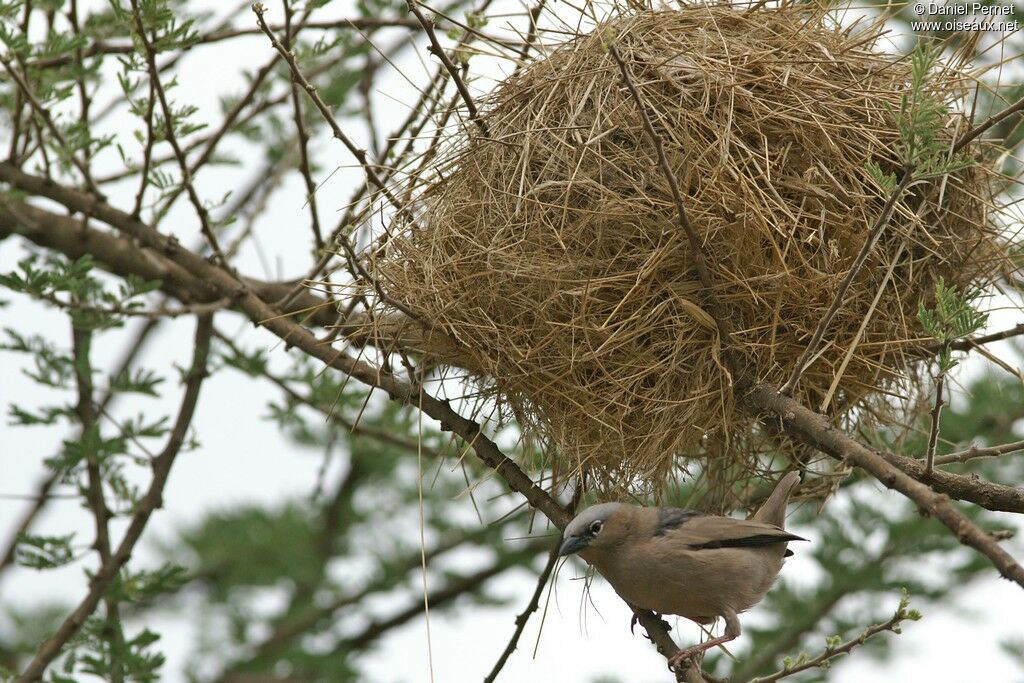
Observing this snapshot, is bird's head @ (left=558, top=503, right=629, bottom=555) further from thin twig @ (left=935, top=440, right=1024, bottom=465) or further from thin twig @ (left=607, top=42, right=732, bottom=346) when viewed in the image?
thin twig @ (left=935, top=440, right=1024, bottom=465)

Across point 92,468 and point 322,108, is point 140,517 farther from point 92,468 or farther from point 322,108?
point 322,108

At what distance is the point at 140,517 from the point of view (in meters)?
4.29

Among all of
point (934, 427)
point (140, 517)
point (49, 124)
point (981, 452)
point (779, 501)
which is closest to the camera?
point (934, 427)

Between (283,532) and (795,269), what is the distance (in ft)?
17.2

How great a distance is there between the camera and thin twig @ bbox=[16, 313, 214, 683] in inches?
156

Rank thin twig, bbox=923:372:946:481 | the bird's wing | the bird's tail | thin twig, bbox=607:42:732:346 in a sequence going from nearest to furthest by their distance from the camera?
thin twig, bbox=923:372:946:481
thin twig, bbox=607:42:732:346
the bird's wing
the bird's tail

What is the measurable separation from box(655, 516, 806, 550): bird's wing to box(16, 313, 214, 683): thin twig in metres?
2.03

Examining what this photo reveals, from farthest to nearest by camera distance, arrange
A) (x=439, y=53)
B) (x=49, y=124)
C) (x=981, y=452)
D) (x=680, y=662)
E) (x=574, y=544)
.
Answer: (x=49, y=124) → (x=574, y=544) → (x=439, y=53) → (x=680, y=662) → (x=981, y=452)

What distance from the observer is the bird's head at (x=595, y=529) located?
3.32 meters

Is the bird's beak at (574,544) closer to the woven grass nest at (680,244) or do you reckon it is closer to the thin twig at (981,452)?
the woven grass nest at (680,244)

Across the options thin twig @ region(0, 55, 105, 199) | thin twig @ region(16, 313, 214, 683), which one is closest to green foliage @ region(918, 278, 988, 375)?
thin twig @ region(0, 55, 105, 199)

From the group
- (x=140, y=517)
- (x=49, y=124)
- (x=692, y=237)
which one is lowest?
(x=692, y=237)

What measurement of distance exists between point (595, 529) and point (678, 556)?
0.27 m

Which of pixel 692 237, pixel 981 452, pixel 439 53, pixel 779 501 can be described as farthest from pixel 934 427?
pixel 439 53
